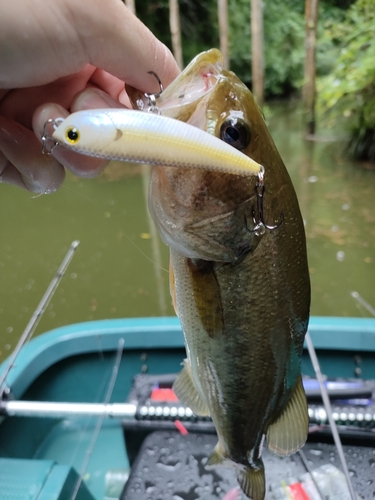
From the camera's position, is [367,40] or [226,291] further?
[367,40]

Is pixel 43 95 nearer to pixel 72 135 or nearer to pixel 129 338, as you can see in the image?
pixel 72 135

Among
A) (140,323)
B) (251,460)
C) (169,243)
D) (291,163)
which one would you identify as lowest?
(291,163)

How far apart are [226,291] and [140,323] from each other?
156 centimetres

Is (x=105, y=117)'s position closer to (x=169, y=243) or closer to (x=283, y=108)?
(x=169, y=243)

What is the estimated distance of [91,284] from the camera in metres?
3.84

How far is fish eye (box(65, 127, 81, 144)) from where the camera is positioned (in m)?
0.46

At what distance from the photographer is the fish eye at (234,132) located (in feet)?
2.15

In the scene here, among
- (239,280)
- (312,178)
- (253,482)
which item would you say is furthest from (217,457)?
(312,178)

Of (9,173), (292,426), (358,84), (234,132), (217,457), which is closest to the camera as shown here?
(234,132)

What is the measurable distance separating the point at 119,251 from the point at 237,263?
3743 millimetres

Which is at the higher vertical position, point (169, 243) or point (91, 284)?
point (169, 243)

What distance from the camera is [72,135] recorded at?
18.1 inches

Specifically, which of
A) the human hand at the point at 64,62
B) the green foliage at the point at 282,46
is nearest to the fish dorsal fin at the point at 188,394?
the human hand at the point at 64,62

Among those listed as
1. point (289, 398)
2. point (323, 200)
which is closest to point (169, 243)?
point (289, 398)
